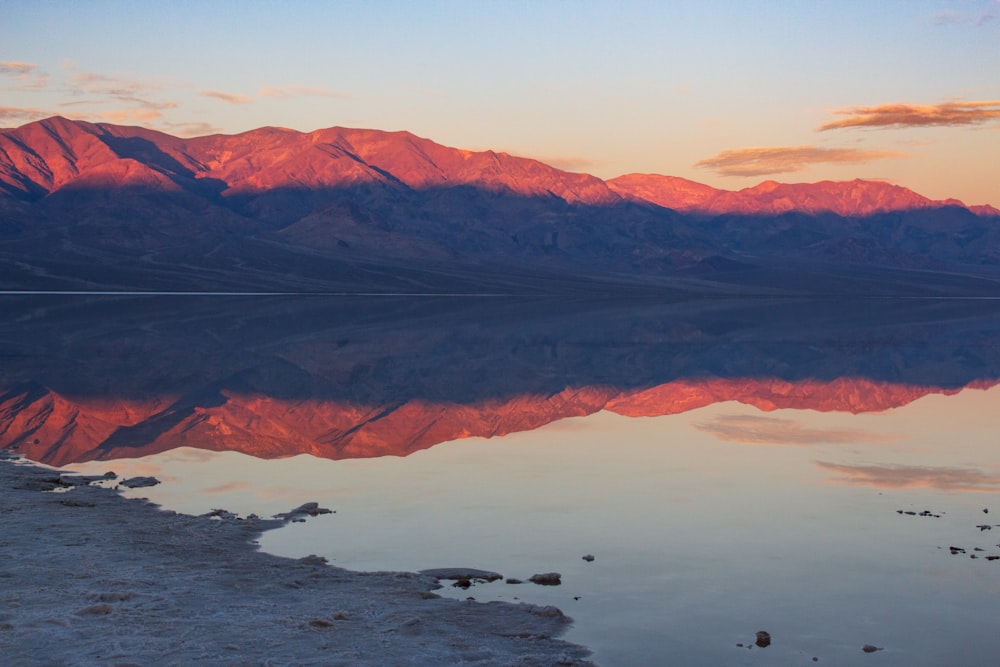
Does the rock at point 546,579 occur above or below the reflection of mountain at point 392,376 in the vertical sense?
above

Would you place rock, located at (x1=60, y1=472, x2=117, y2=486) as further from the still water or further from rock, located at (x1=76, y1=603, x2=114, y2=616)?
rock, located at (x1=76, y1=603, x2=114, y2=616)

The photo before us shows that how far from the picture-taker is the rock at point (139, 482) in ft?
46.6

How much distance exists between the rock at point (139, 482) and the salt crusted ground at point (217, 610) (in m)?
2.63

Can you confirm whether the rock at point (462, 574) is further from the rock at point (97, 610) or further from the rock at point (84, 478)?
the rock at point (84, 478)

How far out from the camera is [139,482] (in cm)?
1445

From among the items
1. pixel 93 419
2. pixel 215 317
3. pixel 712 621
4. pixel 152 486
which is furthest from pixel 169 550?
pixel 215 317

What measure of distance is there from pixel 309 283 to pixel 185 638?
114 metres

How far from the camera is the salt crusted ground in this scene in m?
7.59

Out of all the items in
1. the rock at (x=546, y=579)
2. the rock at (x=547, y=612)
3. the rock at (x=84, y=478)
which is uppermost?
the rock at (x=547, y=612)

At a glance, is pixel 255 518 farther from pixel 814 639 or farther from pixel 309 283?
pixel 309 283

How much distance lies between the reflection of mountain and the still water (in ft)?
0.50

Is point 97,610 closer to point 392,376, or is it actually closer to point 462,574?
point 462,574

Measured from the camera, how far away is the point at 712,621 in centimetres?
895

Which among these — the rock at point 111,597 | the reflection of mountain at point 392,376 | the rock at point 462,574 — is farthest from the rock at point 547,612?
the reflection of mountain at point 392,376
